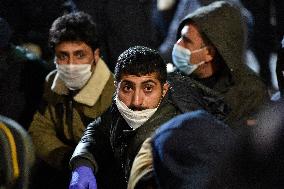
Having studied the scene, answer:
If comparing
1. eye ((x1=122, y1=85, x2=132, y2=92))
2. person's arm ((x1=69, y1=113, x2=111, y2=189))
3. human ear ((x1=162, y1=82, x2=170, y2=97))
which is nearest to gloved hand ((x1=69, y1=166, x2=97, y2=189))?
person's arm ((x1=69, y1=113, x2=111, y2=189))

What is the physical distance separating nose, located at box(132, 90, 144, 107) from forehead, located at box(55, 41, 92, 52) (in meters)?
1.20

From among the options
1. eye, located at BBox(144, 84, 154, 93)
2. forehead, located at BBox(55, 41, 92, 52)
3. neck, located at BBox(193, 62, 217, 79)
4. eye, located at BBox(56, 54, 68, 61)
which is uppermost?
forehead, located at BBox(55, 41, 92, 52)

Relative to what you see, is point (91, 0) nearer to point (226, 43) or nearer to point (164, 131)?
point (226, 43)

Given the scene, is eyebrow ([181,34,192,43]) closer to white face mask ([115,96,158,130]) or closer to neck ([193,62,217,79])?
neck ([193,62,217,79])

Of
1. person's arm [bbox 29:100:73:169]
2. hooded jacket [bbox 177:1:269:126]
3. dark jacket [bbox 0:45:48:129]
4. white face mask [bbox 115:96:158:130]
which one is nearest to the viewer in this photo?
white face mask [bbox 115:96:158:130]

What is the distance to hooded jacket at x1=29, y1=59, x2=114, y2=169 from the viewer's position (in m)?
3.82

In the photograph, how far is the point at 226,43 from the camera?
402 centimetres

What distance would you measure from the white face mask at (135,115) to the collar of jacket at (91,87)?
949mm

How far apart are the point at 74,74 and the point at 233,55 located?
120 cm

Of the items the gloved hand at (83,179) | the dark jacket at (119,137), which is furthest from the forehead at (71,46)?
the gloved hand at (83,179)

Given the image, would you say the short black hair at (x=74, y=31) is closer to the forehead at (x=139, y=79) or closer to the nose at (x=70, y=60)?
the nose at (x=70, y=60)

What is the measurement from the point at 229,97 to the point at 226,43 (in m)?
0.45

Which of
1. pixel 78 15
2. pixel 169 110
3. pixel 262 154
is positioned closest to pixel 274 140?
pixel 262 154

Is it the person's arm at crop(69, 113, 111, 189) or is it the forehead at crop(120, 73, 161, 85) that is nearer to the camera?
the person's arm at crop(69, 113, 111, 189)
